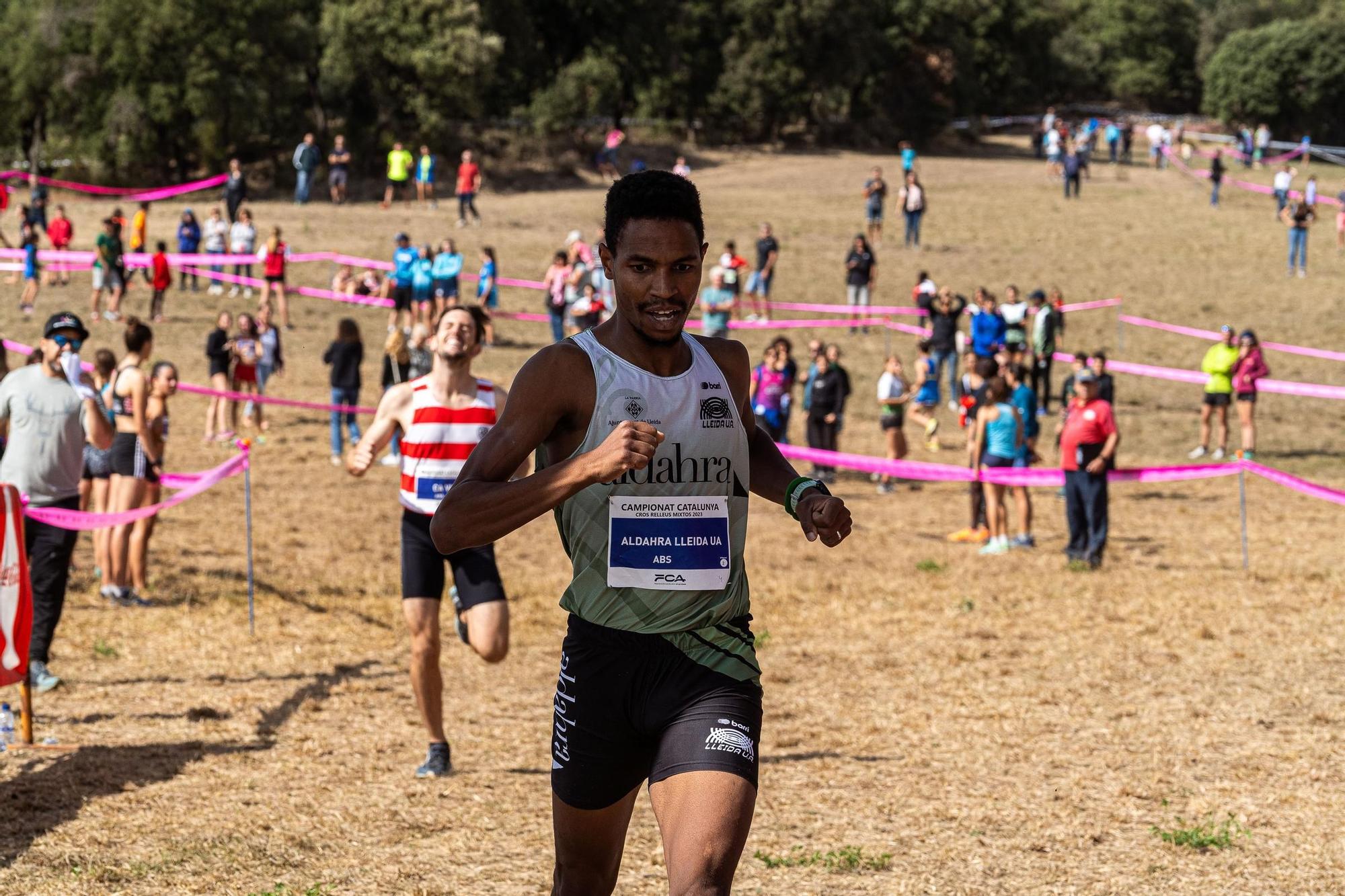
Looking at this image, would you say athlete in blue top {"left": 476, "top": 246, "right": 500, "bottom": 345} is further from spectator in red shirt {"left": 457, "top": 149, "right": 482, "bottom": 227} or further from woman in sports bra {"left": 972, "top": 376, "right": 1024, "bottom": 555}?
woman in sports bra {"left": 972, "top": 376, "right": 1024, "bottom": 555}

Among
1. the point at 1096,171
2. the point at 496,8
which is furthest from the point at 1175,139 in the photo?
the point at 496,8

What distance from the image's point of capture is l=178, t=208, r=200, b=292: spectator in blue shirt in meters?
28.1

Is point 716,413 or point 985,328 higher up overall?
point 716,413

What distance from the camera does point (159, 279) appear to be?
965 inches

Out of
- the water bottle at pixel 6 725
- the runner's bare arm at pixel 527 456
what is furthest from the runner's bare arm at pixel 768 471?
the water bottle at pixel 6 725

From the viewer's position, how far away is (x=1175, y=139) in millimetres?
60375

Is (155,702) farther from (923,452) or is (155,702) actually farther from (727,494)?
(923,452)

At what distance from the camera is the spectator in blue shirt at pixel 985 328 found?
66.9ft

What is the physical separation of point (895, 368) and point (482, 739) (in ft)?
35.3

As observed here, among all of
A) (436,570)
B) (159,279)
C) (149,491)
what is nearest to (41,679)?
(149,491)

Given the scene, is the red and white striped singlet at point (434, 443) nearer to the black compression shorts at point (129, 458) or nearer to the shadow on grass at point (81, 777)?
the shadow on grass at point (81, 777)

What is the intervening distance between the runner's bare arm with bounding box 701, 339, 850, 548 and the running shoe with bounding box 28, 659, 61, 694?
6121 mm

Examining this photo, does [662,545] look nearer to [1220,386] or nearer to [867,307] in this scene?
[1220,386]

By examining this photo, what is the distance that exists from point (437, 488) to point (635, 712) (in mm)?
3345
